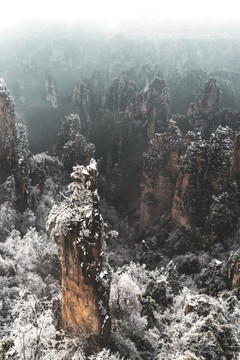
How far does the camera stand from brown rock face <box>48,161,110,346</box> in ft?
54.7

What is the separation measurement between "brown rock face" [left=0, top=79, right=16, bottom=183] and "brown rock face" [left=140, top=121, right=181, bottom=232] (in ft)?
89.6

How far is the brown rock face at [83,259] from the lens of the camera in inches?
657

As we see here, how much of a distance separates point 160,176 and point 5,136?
102 feet

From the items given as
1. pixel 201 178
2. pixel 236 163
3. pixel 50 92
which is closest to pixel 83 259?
pixel 201 178

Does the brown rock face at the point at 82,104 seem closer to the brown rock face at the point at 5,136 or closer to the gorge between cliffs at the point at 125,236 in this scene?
the gorge between cliffs at the point at 125,236

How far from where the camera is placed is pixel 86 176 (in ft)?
54.7

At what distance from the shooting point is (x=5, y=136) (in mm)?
54000

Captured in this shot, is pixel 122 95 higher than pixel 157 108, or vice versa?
pixel 122 95

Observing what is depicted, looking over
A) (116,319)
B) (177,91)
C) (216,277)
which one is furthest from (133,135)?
(116,319)

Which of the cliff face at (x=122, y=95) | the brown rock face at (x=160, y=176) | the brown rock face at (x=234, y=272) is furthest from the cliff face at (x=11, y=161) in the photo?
the cliff face at (x=122, y=95)

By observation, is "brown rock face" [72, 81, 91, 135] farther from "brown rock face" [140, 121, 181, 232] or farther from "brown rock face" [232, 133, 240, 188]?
"brown rock face" [232, 133, 240, 188]

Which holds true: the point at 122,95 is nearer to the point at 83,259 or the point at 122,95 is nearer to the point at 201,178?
the point at 201,178

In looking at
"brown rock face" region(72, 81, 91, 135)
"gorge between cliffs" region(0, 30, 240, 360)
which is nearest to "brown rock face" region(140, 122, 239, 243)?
"gorge between cliffs" region(0, 30, 240, 360)

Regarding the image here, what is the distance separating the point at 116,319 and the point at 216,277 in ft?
55.3
